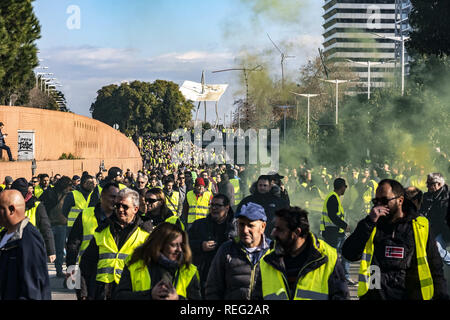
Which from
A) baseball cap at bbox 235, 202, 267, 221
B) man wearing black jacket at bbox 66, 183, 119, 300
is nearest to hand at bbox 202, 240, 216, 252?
man wearing black jacket at bbox 66, 183, 119, 300

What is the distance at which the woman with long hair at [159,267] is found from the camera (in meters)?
4.95

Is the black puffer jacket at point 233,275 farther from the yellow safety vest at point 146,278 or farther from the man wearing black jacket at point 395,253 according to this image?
the man wearing black jacket at point 395,253

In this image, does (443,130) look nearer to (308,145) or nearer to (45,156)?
(45,156)

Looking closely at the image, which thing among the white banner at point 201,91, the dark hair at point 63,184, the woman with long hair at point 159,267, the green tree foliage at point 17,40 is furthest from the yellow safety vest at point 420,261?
the white banner at point 201,91

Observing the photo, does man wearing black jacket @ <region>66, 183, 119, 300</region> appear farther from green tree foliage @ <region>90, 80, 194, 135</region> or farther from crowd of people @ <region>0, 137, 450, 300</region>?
green tree foliage @ <region>90, 80, 194, 135</region>

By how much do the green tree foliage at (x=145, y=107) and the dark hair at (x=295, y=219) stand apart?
10233 cm

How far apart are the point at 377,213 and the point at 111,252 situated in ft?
6.71

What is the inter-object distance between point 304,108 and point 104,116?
43.7 m

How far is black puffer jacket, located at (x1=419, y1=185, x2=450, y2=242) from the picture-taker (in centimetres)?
886

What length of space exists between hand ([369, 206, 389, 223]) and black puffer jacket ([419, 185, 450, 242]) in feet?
12.3

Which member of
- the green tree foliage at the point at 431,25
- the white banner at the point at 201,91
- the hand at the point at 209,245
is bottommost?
the hand at the point at 209,245

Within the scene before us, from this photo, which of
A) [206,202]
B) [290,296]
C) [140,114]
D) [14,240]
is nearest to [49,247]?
[206,202]

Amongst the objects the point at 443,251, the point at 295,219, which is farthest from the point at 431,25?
the point at 295,219

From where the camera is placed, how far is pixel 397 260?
525 centimetres
